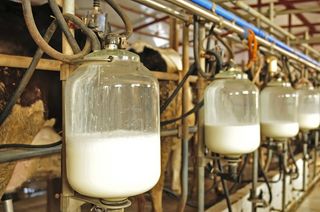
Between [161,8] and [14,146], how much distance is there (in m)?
0.60

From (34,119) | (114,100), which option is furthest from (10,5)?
(114,100)

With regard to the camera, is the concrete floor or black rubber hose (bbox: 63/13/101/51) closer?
black rubber hose (bbox: 63/13/101/51)

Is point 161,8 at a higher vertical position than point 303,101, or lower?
higher

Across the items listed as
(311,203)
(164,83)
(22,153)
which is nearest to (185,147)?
(164,83)

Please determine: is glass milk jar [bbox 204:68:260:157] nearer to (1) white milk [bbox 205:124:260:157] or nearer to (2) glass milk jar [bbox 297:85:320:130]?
(1) white milk [bbox 205:124:260:157]

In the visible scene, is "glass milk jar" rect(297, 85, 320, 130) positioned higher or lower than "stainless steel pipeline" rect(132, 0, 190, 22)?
lower

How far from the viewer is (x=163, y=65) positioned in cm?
192

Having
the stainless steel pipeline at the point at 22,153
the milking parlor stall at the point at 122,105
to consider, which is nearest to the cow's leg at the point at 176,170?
the milking parlor stall at the point at 122,105

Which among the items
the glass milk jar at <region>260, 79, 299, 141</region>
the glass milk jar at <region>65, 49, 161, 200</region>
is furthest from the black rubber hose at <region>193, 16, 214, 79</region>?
the glass milk jar at <region>260, 79, 299, 141</region>

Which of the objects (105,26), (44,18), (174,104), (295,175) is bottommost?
(295,175)

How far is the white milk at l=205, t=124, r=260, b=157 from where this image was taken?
122 cm

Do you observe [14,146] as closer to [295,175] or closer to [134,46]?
[134,46]

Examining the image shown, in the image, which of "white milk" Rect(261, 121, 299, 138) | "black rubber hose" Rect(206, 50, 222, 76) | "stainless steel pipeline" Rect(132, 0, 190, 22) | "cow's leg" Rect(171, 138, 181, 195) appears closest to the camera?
"stainless steel pipeline" Rect(132, 0, 190, 22)

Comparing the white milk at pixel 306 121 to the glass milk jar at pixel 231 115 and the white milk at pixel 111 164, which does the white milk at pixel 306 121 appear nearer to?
the glass milk jar at pixel 231 115
